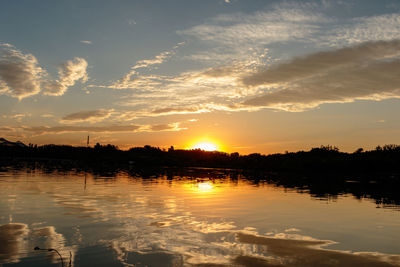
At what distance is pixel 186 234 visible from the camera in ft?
75.3

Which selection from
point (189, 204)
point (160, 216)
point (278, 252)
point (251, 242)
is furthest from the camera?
point (189, 204)

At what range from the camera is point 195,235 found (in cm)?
2283

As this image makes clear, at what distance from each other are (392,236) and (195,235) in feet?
51.0

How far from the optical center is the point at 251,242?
71.9ft

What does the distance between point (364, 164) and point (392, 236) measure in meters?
141

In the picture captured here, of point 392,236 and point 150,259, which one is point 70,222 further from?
point 392,236

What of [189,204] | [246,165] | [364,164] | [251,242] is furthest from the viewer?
[246,165]

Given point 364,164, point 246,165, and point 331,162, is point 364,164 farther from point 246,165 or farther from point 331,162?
point 246,165

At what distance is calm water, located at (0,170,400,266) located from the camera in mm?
17641

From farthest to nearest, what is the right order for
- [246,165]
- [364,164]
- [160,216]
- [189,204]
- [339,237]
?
1. [246,165]
2. [364,164]
3. [189,204]
4. [160,216]
5. [339,237]

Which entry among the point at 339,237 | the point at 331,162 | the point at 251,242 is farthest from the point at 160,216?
the point at 331,162

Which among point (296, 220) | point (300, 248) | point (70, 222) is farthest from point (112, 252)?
point (296, 220)

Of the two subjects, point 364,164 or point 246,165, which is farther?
point 246,165

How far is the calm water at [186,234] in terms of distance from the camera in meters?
17.6
